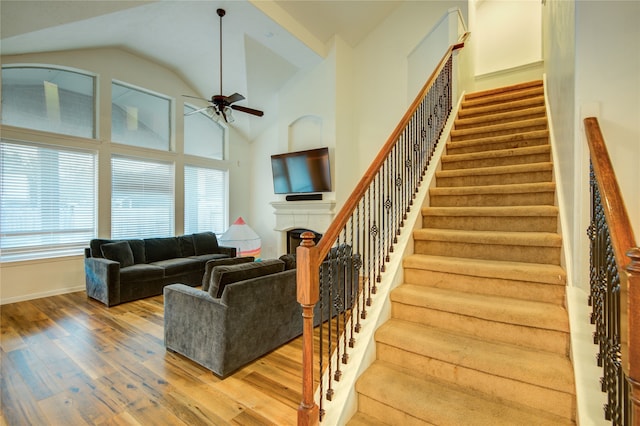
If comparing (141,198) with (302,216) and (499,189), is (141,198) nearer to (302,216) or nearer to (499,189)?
(302,216)

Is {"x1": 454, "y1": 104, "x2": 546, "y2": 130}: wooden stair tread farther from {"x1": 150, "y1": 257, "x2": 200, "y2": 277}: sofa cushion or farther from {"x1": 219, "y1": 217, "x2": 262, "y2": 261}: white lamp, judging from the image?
{"x1": 150, "y1": 257, "x2": 200, "y2": 277}: sofa cushion

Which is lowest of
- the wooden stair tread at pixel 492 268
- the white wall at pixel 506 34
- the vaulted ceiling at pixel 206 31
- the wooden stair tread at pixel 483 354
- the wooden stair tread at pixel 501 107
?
the wooden stair tread at pixel 483 354

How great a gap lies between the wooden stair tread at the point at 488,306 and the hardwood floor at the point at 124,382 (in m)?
1.11

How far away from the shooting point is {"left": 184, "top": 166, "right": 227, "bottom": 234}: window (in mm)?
6715

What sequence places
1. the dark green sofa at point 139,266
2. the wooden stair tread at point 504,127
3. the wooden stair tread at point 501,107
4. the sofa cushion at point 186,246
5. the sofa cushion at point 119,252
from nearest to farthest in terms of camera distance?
the wooden stair tread at point 504,127 < the wooden stair tread at point 501,107 < the dark green sofa at point 139,266 < the sofa cushion at point 119,252 < the sofa cushion at point 186,246

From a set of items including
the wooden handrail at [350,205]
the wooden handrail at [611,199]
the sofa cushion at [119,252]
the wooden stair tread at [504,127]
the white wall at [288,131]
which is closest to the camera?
the wooden handrail at [611,199]

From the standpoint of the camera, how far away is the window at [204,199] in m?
6.71

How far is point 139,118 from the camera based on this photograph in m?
5.86

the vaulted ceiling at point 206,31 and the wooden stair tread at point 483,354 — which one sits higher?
the vaulted ceiling at point 206,31

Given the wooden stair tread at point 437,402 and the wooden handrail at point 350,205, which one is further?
the wooden handrail at point 350,205

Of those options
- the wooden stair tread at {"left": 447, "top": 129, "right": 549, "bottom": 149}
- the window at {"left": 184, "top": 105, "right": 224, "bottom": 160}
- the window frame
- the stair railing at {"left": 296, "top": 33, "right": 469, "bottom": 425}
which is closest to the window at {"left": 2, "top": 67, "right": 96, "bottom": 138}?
the window frame

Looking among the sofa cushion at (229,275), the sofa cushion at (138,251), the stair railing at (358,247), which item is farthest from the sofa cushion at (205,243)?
the sofa cushion at (229,275)

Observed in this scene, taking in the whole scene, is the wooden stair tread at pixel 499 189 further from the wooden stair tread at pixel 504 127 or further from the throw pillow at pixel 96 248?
the throw pillow at pixel 96 248

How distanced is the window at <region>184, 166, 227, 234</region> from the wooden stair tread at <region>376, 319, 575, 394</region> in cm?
584
